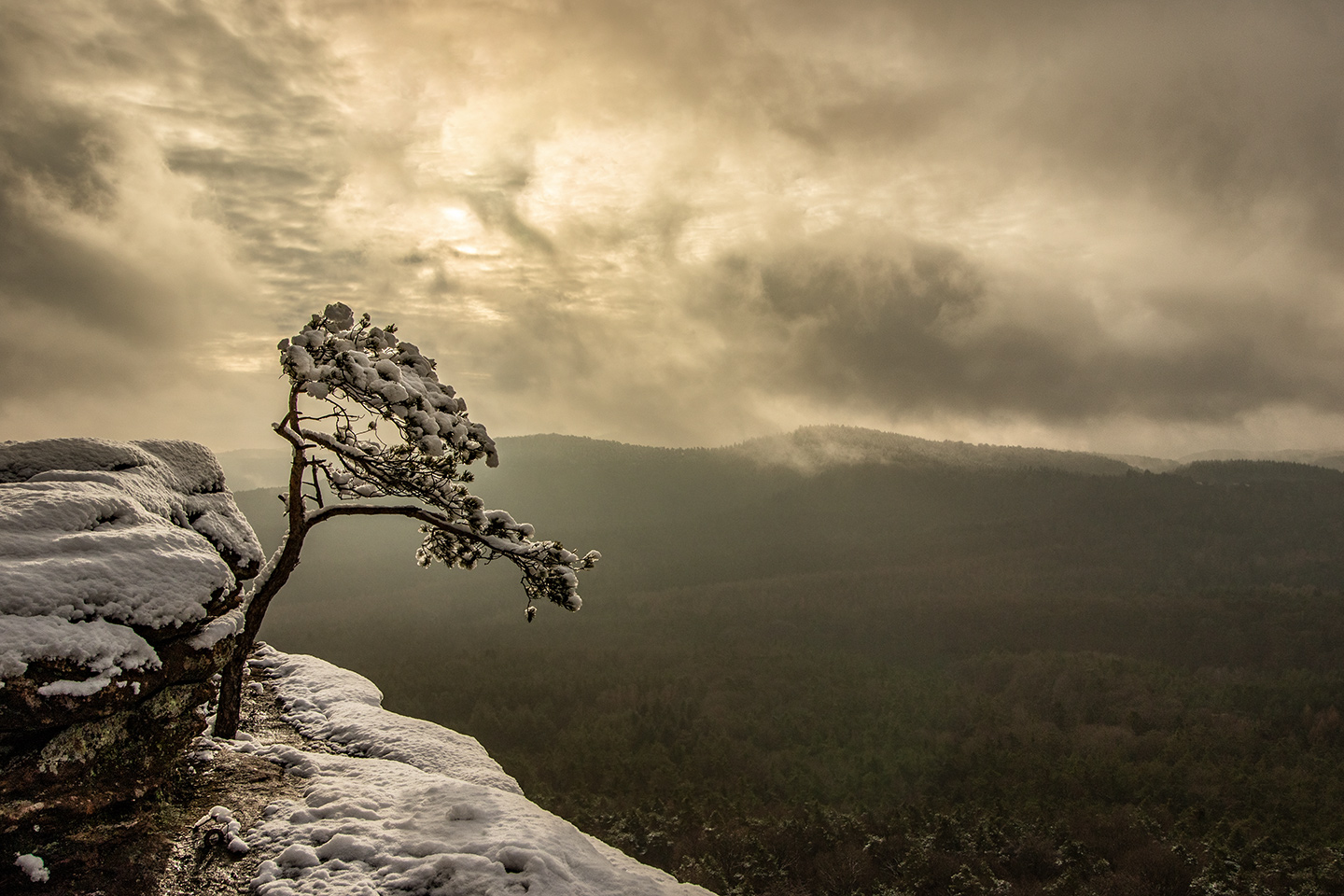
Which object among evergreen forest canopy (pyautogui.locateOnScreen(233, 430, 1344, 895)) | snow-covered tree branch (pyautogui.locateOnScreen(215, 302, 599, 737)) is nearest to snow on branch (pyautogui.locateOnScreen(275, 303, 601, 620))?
snow-covered tree branch (pyautogui.locateOnScreen(215, 302, 599, 737))

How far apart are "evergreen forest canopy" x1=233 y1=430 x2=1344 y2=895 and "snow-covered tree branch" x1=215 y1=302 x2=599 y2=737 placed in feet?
107

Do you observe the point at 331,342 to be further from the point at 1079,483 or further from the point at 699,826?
the point at 1079,483

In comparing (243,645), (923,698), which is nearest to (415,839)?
(243,645)

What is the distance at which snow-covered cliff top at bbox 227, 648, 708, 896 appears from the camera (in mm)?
6422

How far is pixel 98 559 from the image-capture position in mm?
6516

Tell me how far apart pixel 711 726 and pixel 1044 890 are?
32.6 m

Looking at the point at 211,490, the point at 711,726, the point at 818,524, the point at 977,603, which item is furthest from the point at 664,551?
the point at 211,490

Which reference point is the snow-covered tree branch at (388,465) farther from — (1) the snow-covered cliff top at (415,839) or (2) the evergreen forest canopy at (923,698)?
(2) the evergreen forest canopy at (923,698)

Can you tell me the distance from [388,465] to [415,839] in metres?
6.17

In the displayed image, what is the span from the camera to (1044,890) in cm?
3425

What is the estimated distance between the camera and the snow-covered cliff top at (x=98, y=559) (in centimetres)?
581

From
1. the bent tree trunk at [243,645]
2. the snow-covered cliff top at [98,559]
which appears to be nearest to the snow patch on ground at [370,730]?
the bent tree trunk at [243,645]

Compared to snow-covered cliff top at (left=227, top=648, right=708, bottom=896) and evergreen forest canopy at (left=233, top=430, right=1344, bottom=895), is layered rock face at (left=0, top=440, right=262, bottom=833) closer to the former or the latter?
snow-covered cliff top at (left=227, top=648, right=708, bottom=896)

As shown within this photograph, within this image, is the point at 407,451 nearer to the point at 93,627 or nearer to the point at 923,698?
the point at 93,627
